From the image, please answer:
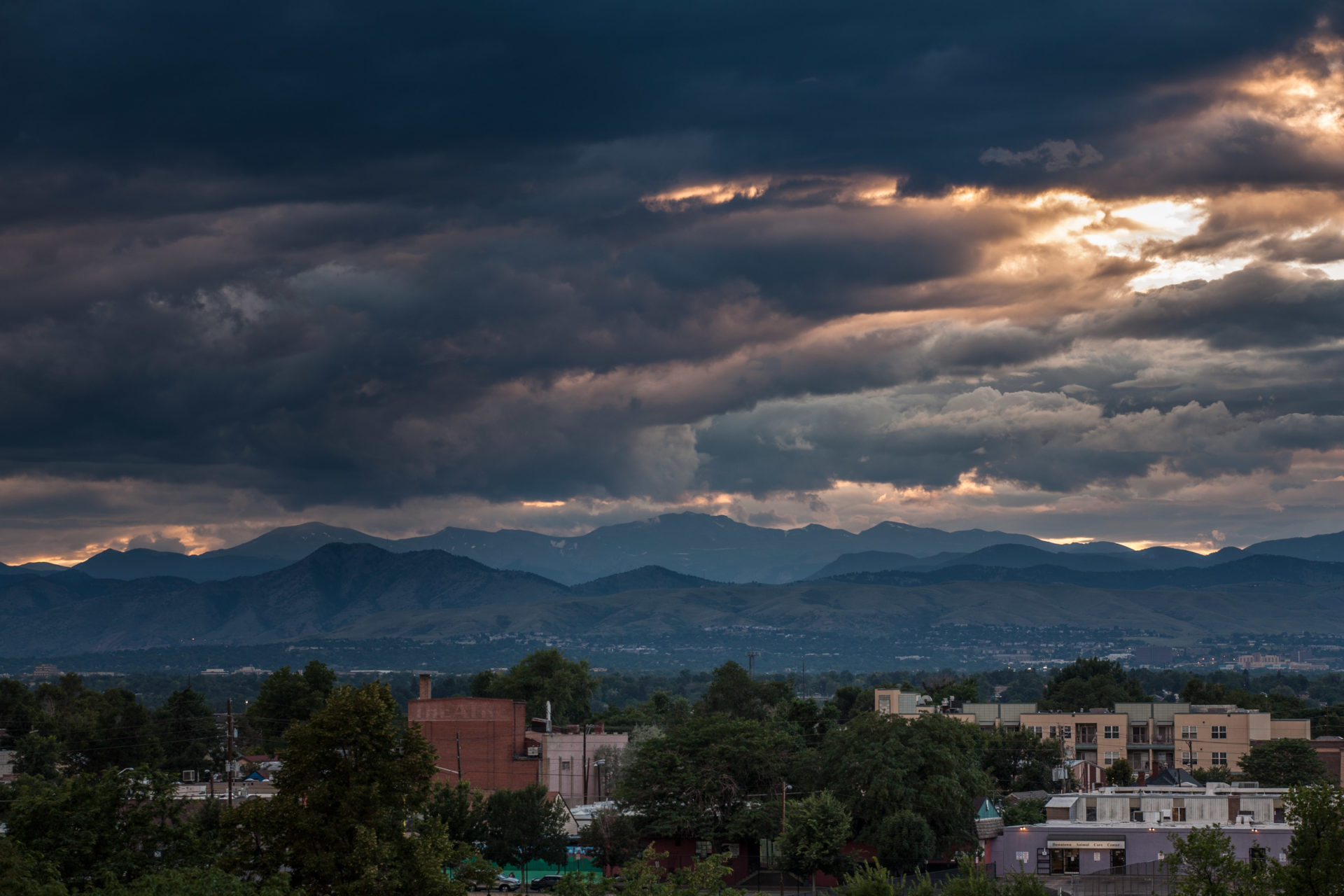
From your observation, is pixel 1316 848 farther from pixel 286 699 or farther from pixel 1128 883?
pixel 286 699

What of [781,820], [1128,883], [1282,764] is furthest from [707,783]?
[1282,764]

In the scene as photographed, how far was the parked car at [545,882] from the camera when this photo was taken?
101 m

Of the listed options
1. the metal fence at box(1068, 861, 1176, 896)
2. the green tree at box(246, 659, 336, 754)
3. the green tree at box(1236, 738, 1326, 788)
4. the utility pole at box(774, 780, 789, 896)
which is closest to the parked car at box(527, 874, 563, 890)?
the utility pole at box(774, 780, 789, 896)

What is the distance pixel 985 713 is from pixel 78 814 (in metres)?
157

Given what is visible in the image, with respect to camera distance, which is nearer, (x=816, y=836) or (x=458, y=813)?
(x=816, y=836)

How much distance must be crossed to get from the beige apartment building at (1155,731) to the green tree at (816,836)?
7851cm

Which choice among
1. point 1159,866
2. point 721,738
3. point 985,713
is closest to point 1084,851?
point 1159,866

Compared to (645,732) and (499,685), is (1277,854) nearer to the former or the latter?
(645,732)

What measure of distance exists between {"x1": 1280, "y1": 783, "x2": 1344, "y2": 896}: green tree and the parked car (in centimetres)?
5545

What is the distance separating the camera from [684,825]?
103 metres

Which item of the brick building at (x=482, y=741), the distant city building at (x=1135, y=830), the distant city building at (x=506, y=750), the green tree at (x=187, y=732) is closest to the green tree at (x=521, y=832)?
the brick building at (x=482, y=741)

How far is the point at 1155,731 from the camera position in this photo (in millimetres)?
181000

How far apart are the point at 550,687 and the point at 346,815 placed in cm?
12740

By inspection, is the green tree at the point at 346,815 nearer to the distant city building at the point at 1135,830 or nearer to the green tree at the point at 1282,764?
the distant city building at the point at 1135,830
